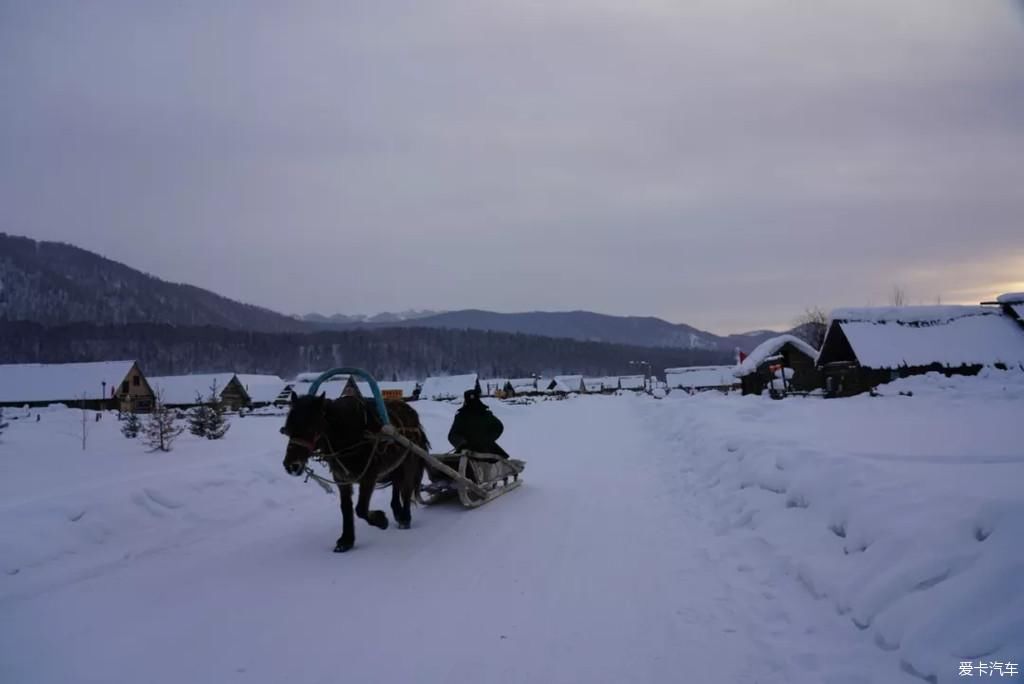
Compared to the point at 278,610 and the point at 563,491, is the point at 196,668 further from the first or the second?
the point at 563,491

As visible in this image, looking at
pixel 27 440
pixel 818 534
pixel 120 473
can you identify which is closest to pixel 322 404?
pixel 818 534

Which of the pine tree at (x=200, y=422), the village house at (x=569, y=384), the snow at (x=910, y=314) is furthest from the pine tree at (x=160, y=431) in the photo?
the village house at (x=569, y=384)

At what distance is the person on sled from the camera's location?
9.68 m

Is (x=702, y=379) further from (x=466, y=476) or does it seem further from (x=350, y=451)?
(x=350, y=451)

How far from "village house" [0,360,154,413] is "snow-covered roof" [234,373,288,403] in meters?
20.8

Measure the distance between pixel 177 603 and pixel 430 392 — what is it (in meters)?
97.0

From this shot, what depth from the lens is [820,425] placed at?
42.3 ft

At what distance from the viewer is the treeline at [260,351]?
438 ft

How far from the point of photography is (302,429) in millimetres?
6527

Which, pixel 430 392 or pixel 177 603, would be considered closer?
pixel 177 603

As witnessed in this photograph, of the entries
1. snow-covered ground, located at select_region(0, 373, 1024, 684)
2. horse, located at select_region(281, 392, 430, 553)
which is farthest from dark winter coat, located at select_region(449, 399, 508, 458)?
horse, located at select_region(281, 392, 430, 553)

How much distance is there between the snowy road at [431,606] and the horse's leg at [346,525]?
280 millimetres

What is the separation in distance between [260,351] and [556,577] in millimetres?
174886

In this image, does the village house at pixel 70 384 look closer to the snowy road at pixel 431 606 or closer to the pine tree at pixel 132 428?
the pine tree at pixel 132 428
